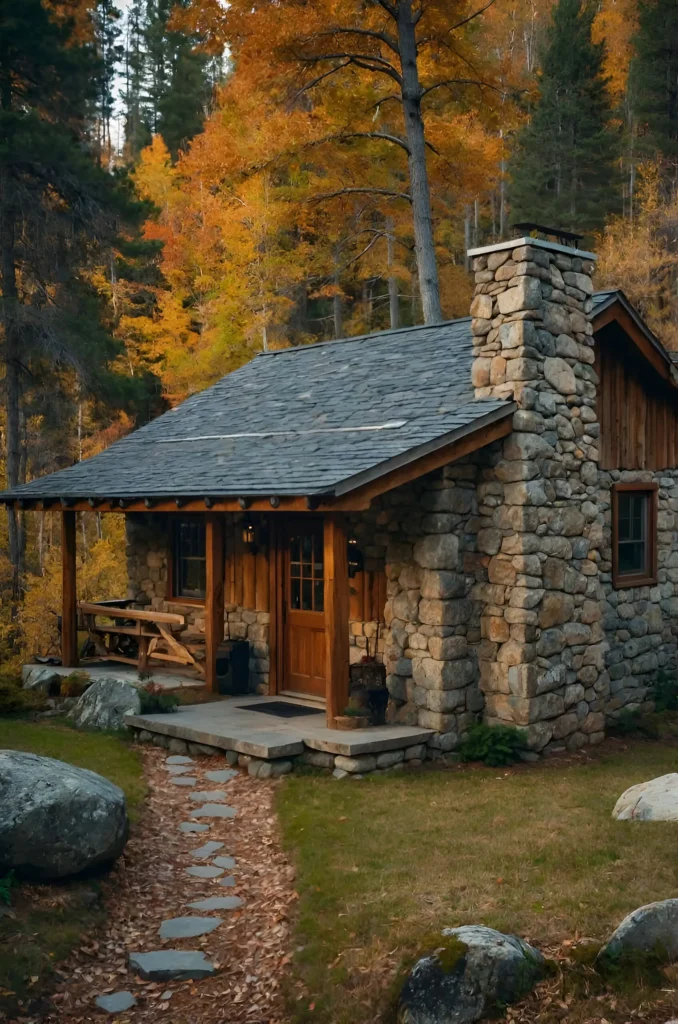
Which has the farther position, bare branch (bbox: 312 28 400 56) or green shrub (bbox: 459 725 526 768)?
bare branch (bbox: 312 28 400 56)

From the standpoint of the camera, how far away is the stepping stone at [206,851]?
7395 mm

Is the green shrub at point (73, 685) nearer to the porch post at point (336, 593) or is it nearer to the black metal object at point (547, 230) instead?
the porch post at point (336, 593)

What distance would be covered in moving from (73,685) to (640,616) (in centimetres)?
711

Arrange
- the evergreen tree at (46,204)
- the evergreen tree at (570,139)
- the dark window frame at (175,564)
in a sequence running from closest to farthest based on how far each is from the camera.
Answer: the dark window frame at (175,564)
the evergreen tree at (46,204)
the evergreen tree at (570,139)

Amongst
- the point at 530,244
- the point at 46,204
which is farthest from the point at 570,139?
the point at 530,244

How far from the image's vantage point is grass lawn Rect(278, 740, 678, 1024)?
17.8 ft

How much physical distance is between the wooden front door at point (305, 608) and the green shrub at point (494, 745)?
217cm

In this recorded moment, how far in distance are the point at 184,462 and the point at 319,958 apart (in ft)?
25.0

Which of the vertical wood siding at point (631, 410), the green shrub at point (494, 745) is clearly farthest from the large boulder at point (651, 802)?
the vertical wood siding at point (631, 410)

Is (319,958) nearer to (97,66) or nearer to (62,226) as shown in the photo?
(62,226)

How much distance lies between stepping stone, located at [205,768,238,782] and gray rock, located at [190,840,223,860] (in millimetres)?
1559

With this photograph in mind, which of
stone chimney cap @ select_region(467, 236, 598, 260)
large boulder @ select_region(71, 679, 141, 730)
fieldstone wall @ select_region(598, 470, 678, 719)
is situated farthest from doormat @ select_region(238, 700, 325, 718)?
stone chimney cap @ select_region(467, 236, 598, 260)

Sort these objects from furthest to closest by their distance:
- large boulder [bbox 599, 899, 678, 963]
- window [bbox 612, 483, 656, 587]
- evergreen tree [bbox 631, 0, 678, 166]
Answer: evergreen tree [bbox 631, 0, 678, 166] < window [bbox 612, 483, 656, 587] < large boulder [bbox 599, 899, 678, 963]

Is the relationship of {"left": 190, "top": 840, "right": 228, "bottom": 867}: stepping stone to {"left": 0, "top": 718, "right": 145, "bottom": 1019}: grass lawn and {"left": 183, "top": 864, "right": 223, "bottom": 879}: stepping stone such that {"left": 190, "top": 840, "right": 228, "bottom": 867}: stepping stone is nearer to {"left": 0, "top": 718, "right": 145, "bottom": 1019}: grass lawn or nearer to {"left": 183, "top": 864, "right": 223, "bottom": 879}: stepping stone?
{"left": 183, "top": 864, "right": 223, "bottom": 879}: stepping stone
